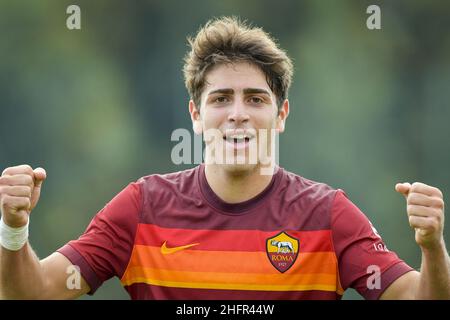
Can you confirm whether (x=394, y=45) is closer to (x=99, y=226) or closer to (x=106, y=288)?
(x=106, y=288)

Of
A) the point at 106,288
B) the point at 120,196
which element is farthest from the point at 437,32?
the point at 120,196

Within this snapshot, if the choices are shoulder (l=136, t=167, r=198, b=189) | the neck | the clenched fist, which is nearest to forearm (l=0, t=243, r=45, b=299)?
shoulder (l=136, t=167, r=198, b=189)

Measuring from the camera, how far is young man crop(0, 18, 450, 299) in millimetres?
3064

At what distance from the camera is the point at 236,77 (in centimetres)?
345

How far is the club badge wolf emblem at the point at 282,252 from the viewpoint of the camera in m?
3.20

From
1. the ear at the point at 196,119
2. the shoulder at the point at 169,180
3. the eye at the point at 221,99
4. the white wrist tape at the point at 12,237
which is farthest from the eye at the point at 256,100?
the white wrist tape at the point at 12,237

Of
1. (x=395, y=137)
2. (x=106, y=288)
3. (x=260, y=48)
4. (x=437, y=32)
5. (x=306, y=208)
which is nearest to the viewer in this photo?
(x=306, y=208)

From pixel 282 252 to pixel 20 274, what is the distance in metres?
1.00

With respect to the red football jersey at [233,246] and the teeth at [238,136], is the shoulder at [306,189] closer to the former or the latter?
the red football jersey at [233,246]

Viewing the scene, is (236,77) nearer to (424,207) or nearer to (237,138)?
(237,138)

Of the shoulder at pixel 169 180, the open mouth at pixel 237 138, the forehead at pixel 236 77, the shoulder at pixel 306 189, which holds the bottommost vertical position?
the shoulder at pixel 306 189

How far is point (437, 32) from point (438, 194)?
23.4 ft

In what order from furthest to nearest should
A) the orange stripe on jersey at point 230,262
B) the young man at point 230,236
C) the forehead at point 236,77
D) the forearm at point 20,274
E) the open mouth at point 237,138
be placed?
the forehead at point 236,77
the open mouth at point 237,138
the orange stripe on jersey at point 230,262
the young man at point 230,236
the forearm at point 20,274
